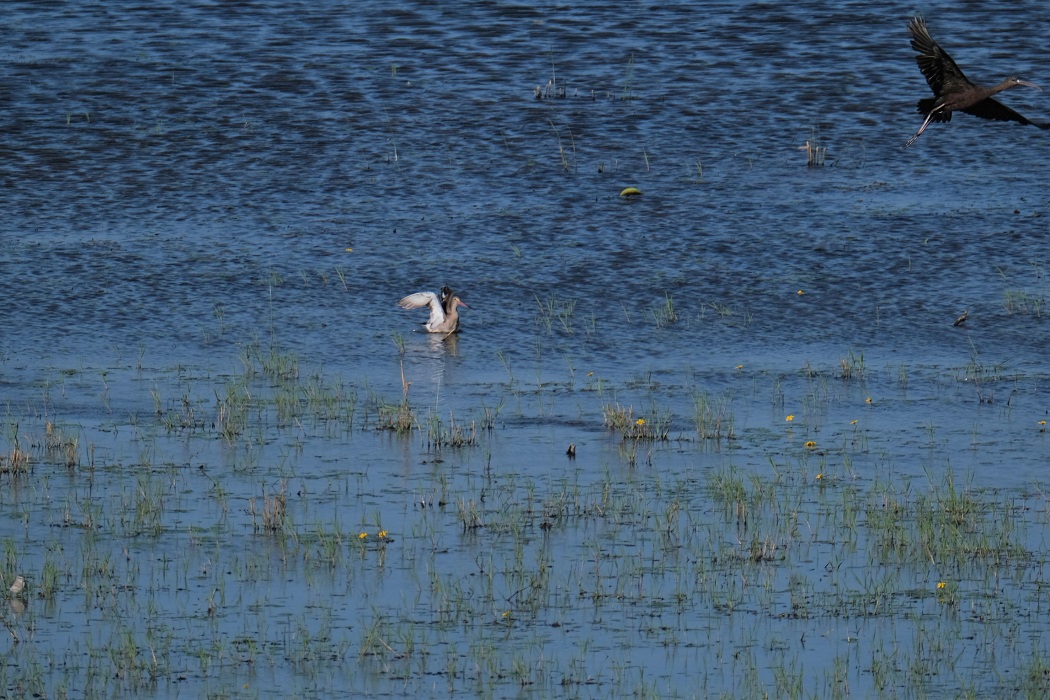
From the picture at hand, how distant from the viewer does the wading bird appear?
41.1 ft

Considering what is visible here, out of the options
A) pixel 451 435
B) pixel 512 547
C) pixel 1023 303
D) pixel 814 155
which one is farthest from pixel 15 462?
pixel 814 155

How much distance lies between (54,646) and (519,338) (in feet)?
19.1

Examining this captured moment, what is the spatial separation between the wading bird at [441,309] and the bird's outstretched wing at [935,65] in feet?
12.0

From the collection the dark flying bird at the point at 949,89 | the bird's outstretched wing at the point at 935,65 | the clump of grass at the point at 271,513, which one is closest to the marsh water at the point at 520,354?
the clump of grass at the point at 271,513

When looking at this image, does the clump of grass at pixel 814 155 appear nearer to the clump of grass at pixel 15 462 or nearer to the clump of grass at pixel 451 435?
the clump of grass at pixel 451 435

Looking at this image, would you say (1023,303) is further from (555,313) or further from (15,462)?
(15,462)

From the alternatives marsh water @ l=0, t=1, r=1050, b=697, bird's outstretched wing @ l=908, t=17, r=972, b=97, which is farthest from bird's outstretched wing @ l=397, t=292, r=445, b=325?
bird's outstretched wing @ l=908, t=17, r=972, b=97

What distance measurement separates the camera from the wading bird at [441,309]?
41.1 ft

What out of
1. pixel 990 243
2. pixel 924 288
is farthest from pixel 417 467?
pixel 990 243

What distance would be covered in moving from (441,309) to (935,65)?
3.84 meters

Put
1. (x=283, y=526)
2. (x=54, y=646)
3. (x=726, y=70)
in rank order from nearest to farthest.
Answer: (x=54, y=646), (x=283, y=526), (x=726, y=70)

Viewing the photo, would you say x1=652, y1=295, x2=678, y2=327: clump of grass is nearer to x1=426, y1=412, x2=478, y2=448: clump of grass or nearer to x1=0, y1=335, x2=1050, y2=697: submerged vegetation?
x1=0, y1=335, x2=1050, y2=697: submerged vegetation

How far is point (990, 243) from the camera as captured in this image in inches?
575

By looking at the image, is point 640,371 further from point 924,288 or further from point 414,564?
point 414,564
